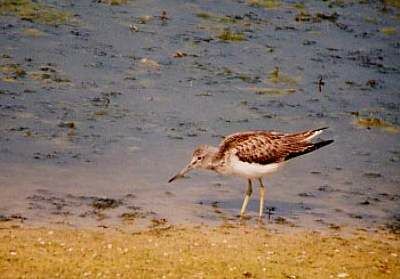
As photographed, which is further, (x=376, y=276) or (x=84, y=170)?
(x=84, y=170)

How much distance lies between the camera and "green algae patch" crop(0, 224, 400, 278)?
10.4m

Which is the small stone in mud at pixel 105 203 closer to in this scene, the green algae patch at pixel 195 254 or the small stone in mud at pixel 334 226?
the green algae patch at pixel 195 254

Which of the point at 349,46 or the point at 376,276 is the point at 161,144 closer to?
the point at 376,276

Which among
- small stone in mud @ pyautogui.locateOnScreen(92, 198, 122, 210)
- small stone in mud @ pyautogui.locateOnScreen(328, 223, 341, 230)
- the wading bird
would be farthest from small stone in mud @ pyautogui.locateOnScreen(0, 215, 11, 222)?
small stone in mud @ pyautogui.locateOnScreen(328, 223, 341, 230)

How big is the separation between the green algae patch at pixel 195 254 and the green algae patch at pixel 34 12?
35.2ft

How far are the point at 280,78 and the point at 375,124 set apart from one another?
2.81 m

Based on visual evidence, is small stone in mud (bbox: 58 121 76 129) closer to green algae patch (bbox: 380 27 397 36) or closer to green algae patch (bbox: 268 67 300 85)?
green algae patch (bbox: 268 67 300 85)

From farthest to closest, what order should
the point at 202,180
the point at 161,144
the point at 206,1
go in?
the point at 206,1, the point at 161,144, the point at 202,180

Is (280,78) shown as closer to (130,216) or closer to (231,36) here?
(231,36)

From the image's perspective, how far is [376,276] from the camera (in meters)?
10.8

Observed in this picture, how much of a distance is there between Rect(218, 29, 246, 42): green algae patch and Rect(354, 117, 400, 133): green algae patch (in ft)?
17.1

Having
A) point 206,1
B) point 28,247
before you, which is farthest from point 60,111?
point 206,1

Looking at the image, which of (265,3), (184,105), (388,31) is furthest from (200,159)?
(265,3)

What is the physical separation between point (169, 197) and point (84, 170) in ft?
5.15
